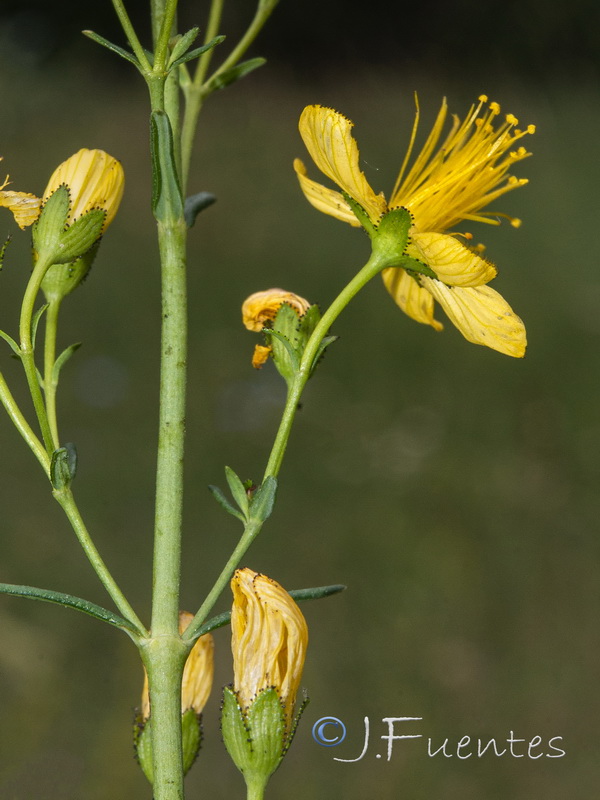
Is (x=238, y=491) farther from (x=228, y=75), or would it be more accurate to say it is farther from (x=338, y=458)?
(x=338, y=458)

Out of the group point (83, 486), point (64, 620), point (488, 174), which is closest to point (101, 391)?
point (83, 486)

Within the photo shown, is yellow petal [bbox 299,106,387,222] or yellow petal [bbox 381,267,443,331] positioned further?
yellow petal [bbox 381,267,443,331]

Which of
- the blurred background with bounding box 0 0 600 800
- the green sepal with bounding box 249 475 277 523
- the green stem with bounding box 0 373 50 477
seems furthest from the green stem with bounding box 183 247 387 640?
the blurred background with bounding box 0 0 600 800

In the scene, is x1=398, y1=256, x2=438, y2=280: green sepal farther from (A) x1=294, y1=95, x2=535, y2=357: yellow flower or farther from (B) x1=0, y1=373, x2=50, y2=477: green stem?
(B) x1=0, y1=373, x2=50, y2=477: green stem

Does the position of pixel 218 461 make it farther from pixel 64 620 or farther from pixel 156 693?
pixel 156 693

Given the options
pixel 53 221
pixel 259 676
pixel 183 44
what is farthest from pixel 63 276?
pixel 259 676

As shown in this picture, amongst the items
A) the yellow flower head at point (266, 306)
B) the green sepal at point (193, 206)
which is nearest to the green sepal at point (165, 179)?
the green sepal at point (193, 206)

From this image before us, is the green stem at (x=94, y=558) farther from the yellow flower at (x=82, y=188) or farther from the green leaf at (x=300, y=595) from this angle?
the yellow flower at (x=82, y=188)
